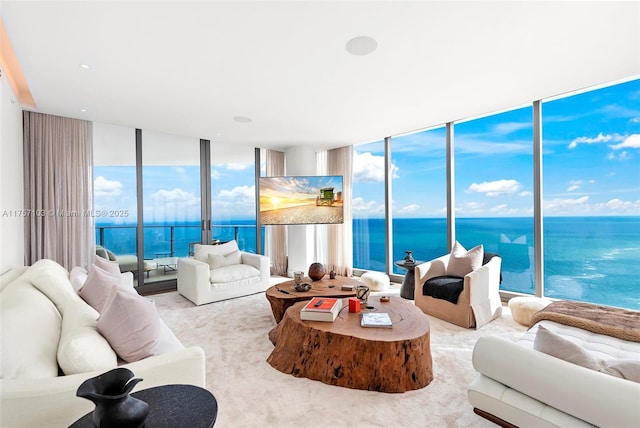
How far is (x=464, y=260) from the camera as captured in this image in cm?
346

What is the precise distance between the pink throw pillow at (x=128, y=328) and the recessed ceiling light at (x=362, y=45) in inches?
86.7

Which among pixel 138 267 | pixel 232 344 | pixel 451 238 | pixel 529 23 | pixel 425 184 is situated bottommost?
pixel 232 344

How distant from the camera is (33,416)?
1111mm

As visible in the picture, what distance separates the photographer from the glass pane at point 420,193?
15.4ft

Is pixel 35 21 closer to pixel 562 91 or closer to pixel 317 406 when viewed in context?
pixel 317 406

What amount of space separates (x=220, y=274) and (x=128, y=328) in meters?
2.50

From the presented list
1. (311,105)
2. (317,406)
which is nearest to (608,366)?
(317,406)

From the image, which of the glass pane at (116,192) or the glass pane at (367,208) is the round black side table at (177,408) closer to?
the glass pane at (116,192)

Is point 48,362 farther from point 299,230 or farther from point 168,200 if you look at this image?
point 299,230

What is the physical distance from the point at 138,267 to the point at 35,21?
3448 mm

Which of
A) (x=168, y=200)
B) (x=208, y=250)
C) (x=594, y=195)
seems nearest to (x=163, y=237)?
(x=168, y=200)

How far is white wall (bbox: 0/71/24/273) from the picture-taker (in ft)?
8.12

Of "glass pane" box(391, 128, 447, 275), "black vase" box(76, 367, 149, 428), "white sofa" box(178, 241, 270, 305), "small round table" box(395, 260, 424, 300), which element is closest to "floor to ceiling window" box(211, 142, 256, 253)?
"white sofa" box(178, 241, 270, 305)

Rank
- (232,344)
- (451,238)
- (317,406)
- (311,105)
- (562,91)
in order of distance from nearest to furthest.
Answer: (317,406), (232,344), (562,91), (311,105), (451,238)
